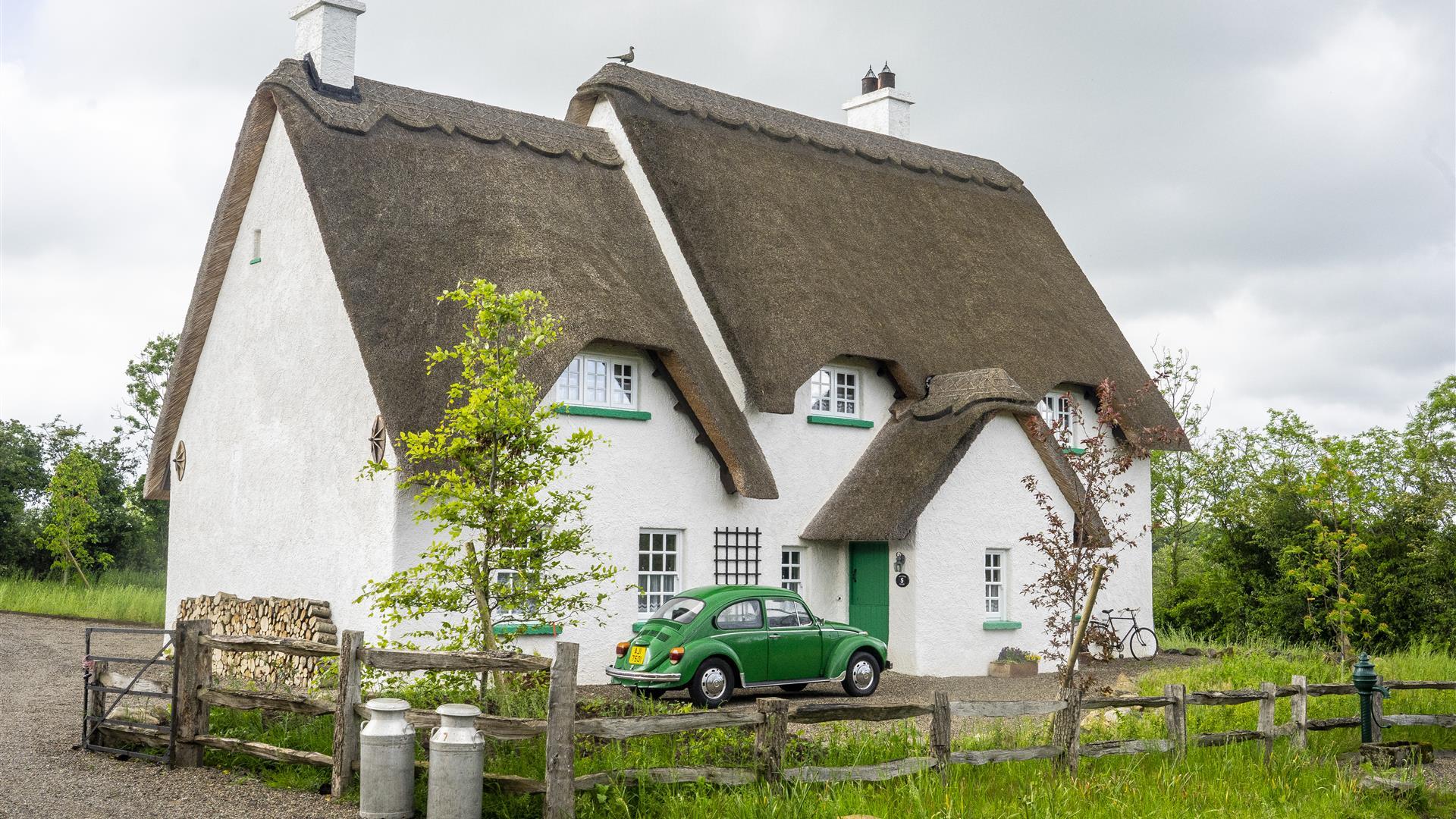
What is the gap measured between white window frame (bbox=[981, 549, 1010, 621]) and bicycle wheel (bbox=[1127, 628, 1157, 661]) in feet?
11.1

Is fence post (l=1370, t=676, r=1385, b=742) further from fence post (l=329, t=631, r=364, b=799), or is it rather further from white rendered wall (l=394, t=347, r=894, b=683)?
fence post (l=329, t=631, r=364, b=799)

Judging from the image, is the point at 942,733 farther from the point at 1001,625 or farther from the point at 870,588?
the point at 1001,625

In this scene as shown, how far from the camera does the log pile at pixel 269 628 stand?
48.0 ft

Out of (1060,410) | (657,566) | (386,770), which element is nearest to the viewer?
(386,770)

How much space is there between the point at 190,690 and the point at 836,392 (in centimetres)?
1049

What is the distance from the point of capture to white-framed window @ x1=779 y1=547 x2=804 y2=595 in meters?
17.9

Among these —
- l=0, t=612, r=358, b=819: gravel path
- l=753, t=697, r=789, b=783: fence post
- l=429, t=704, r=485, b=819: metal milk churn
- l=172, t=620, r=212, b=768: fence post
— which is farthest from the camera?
l=172, t=620, r=212, b=768: fence post

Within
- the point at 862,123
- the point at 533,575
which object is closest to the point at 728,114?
the point at 862,123

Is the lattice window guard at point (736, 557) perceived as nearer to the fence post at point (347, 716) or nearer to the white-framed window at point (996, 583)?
the white-framed window at point (996, 583)

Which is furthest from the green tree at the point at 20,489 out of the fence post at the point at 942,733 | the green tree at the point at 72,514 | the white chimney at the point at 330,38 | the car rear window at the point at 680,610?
the fence post at the point at 942,733

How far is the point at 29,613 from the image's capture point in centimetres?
2577

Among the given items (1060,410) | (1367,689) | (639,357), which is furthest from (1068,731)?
(1060,410)

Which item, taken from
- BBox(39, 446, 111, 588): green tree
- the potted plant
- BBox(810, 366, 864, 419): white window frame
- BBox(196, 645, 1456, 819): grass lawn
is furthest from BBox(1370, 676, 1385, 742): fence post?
BBox(39, 446, 111, 588): green tree

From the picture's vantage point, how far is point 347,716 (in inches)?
356
